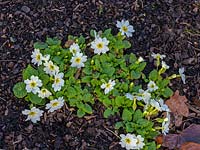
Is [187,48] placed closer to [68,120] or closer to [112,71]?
[112,71]

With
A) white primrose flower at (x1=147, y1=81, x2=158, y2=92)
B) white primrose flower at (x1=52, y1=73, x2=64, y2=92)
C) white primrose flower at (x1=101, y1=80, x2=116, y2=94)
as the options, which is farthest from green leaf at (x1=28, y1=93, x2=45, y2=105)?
white primrose flower at (x1=147, y1=81, x2=158, y2=92)

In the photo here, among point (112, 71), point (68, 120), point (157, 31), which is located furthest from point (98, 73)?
point (157, 31)

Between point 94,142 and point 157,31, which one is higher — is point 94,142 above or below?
below

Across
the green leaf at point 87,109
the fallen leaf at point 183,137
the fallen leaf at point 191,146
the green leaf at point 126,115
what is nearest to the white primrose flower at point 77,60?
the green leaf at point 87,109

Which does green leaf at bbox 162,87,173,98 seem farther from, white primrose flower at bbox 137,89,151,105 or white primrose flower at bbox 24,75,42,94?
white primrose flower at bbox 24,75,42,94

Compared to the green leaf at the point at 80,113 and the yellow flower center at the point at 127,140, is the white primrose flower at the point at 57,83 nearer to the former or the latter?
the green leaf at the point at 80,113

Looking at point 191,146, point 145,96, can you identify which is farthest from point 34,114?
point 191,146

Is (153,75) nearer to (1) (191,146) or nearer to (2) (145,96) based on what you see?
(2) (145,96)

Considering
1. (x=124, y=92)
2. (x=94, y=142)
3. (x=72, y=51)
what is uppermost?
(x=72, y=51)

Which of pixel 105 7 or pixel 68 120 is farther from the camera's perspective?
pixel 105 7
